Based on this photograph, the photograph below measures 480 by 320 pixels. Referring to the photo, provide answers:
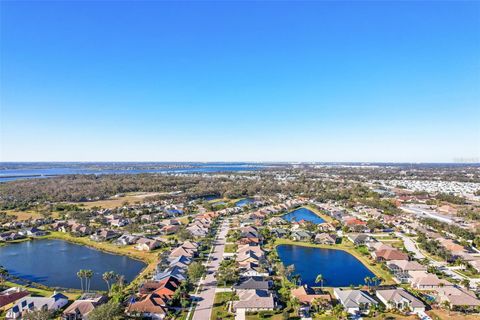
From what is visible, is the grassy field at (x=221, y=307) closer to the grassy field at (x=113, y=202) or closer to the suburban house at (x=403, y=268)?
the suburban house at (x=403, y=268)

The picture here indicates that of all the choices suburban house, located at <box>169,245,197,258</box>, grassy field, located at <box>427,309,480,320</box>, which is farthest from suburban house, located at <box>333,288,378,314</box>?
suburban house, located at <box>169,245,197,258</box>

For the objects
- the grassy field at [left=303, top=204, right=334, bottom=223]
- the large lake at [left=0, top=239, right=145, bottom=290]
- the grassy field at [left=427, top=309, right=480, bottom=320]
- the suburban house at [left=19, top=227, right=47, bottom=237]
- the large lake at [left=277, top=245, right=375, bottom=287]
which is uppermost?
the suburban house at [left=19, top=227, right=47, bottom=237]

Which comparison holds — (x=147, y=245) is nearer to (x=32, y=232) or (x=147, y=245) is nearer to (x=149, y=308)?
(x=149, y=308)

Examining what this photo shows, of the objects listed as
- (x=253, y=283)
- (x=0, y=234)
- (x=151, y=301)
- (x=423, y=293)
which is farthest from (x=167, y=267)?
(x=0, y=234)

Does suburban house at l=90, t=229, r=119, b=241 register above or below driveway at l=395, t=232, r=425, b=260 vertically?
above

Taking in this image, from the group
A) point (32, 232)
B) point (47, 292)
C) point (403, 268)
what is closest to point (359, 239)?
point (403, 268)

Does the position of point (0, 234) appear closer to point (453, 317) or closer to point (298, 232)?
point (298, 232)

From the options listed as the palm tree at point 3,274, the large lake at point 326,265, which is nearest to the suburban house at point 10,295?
the palm tree at point 3,274

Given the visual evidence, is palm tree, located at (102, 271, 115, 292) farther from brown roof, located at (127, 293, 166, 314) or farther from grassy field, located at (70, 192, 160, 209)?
grassy field, located at (70, 192, 160, 209)
